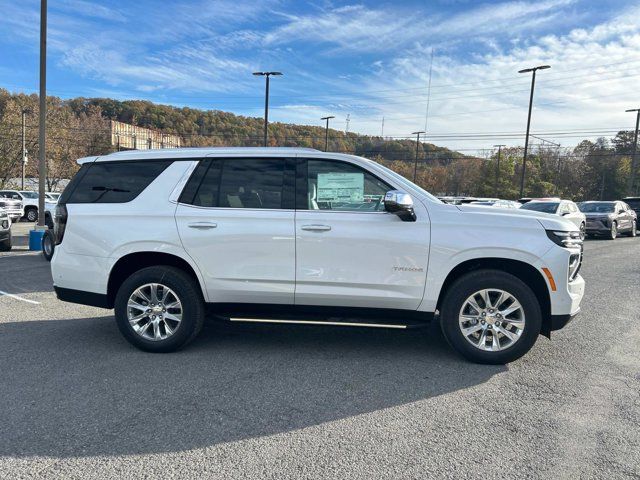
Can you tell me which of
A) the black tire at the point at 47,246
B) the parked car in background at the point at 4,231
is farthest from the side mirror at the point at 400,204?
the parked car in background at the point at 4,231

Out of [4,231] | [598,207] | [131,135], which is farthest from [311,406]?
[131,135]

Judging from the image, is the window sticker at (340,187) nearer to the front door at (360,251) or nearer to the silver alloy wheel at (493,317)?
the front door at (360,251)

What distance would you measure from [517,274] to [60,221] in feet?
14.8

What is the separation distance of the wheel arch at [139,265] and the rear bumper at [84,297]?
56mm

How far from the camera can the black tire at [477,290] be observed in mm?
4203

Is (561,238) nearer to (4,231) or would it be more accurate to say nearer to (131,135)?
(4,231)

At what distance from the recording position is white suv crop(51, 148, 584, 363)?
4.23 meters

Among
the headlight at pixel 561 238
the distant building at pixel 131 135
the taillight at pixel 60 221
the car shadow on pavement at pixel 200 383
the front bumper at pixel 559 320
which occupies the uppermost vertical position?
the distant building at pixel 131 135

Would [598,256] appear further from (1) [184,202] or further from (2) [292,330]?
(1) [184,202]

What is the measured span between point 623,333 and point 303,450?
4.62m

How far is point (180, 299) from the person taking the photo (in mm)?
4512

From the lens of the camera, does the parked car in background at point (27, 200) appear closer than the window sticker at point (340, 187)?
No

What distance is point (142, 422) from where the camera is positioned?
3.24 metres

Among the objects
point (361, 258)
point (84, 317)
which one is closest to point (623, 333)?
point (361, 258)
